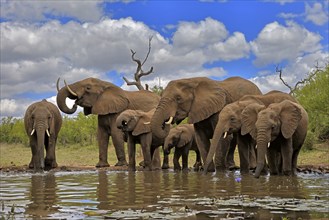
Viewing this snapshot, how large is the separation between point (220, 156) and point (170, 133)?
14.5 ft

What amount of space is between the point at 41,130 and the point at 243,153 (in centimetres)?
676

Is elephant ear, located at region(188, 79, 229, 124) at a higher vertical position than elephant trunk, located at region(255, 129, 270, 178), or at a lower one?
higher

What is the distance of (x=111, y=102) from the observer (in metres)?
19.9

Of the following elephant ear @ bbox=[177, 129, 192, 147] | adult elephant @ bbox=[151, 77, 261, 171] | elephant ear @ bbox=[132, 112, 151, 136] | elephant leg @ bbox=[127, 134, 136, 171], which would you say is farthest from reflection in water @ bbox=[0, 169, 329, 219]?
elephant ear @ bbox=[177, 129, 192, 147]

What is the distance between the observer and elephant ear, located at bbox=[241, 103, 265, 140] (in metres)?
13.5

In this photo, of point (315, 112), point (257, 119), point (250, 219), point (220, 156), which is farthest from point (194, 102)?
point (315, 112)

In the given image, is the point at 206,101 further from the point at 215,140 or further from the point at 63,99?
the point at 63,99

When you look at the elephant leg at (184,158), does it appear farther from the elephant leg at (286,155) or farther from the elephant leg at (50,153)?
the elephant leg at (286,155)

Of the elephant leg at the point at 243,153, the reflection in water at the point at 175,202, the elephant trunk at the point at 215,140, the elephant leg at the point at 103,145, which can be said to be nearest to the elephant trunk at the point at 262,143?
the elephant trunk at the point at 215,140

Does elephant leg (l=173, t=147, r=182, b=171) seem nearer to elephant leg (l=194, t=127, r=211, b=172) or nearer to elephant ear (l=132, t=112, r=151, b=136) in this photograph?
elephant ear (l=132, t=112, r=151, b=136)

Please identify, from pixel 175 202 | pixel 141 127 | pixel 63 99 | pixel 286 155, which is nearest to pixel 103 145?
pixel 63 99

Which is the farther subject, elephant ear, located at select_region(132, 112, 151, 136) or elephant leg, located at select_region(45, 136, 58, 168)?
elephant leg, located at select_region(45, 136, 58, 168)

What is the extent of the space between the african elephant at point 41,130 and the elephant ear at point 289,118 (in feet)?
25.0

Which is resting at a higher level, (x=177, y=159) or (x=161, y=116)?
(x=161, y=116)
